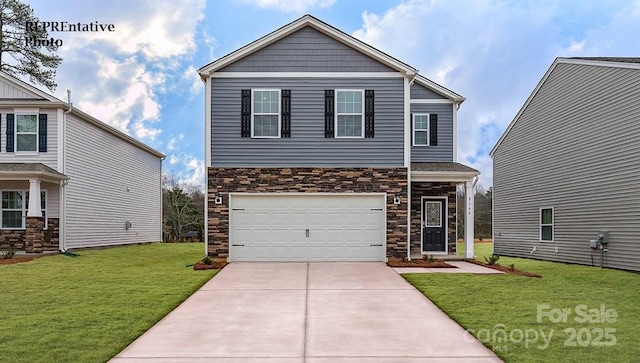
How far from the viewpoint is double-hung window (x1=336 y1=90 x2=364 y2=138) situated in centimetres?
1652

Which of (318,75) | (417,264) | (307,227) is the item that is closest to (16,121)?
Answer: (318,75)

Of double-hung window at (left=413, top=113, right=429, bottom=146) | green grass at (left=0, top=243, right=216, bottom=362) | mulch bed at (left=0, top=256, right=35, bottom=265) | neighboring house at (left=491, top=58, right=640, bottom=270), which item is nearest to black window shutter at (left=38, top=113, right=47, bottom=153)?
mulch bed at (left=0, top=256, right=35, bottom=265)

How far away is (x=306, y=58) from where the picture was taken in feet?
54.8

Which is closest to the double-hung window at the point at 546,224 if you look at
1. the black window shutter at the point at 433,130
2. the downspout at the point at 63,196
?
the black window shutter at the point at 433,130

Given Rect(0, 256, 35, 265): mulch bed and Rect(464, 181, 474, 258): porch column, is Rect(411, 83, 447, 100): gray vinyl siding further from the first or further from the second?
Rect(0, 256, 35, 265): mulch bed

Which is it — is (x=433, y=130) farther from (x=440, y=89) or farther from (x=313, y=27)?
(x=313, y=27)

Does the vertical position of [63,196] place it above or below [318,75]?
below

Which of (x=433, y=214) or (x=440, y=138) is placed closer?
(x=433, y=214)

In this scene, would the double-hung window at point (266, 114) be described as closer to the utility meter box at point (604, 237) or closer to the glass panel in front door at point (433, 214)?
the glass panel in front door at point (433, 214)

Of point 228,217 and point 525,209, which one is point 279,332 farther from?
point 525,209

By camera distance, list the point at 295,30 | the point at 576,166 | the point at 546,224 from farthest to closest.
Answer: the point at 546,224, the point at 576,166, the point at 295,30

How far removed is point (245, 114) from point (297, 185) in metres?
2.69

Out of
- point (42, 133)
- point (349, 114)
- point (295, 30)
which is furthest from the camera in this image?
point (42, 133)

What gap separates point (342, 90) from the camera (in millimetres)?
16547
